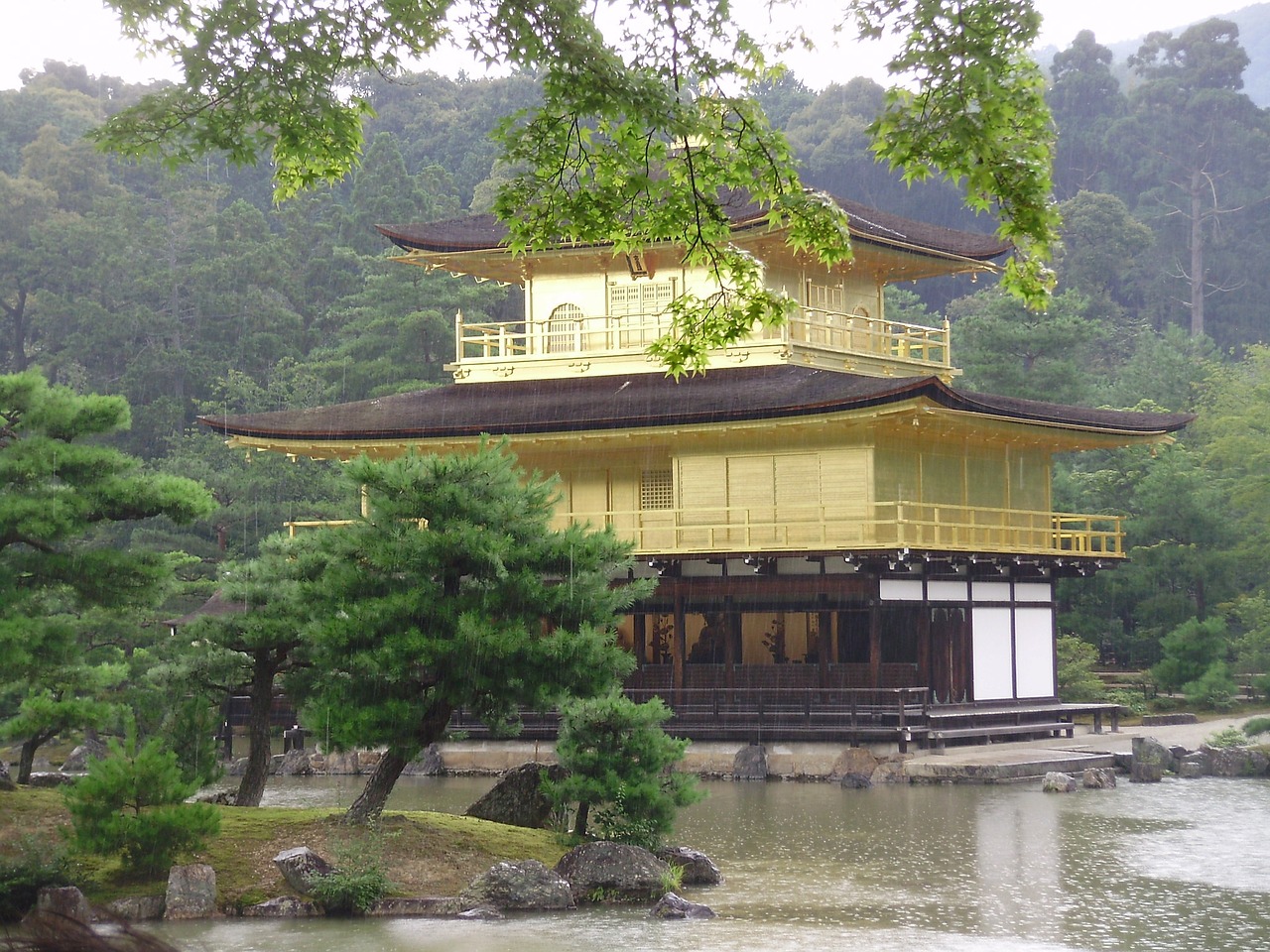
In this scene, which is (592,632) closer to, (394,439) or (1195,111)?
(394,439)

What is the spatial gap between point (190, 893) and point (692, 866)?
4.68m

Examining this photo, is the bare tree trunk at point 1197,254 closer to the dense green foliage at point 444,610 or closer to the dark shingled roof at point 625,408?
the dark shingled roof at point 625,408

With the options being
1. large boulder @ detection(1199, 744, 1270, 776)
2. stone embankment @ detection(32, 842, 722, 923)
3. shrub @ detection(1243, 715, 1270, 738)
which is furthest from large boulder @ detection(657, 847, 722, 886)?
shrub @ detection(1243, 715, 1270, 738)

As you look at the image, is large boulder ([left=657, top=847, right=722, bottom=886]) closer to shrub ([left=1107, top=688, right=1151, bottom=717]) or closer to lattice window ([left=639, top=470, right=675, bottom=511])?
lattice window ([left=639, top=470, right=675, bottom=511])

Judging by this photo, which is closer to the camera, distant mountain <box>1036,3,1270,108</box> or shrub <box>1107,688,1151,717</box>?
shrub <box>1107,688,1151,717</box>

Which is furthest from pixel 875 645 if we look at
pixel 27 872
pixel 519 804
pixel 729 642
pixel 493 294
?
pixel 493 294

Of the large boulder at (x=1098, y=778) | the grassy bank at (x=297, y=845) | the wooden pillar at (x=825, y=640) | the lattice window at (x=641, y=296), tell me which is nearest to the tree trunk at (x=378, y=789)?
the grassy bank at (x=297, y=845)

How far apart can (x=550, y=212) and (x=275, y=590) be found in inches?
264

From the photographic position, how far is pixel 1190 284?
79.9 meters

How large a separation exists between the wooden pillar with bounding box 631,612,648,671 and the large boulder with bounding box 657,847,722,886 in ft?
50.1

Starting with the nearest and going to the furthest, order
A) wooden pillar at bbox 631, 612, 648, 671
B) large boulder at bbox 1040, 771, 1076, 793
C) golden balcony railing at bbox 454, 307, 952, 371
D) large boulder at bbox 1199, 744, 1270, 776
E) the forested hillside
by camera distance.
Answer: large boulder at bbox 1040, 771, 1076, 793
large boulder at bbox 1199, 744, 1270, 776
wooden pillar at bbox 631, 612, 648, 671
golden balcony railing at bbox 454, 307, 952, 371
the forested hillside

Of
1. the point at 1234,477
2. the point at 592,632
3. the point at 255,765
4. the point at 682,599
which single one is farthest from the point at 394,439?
the point at 1234,477

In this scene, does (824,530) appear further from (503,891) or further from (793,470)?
(503,891)

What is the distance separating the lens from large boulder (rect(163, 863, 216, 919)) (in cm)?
1359
